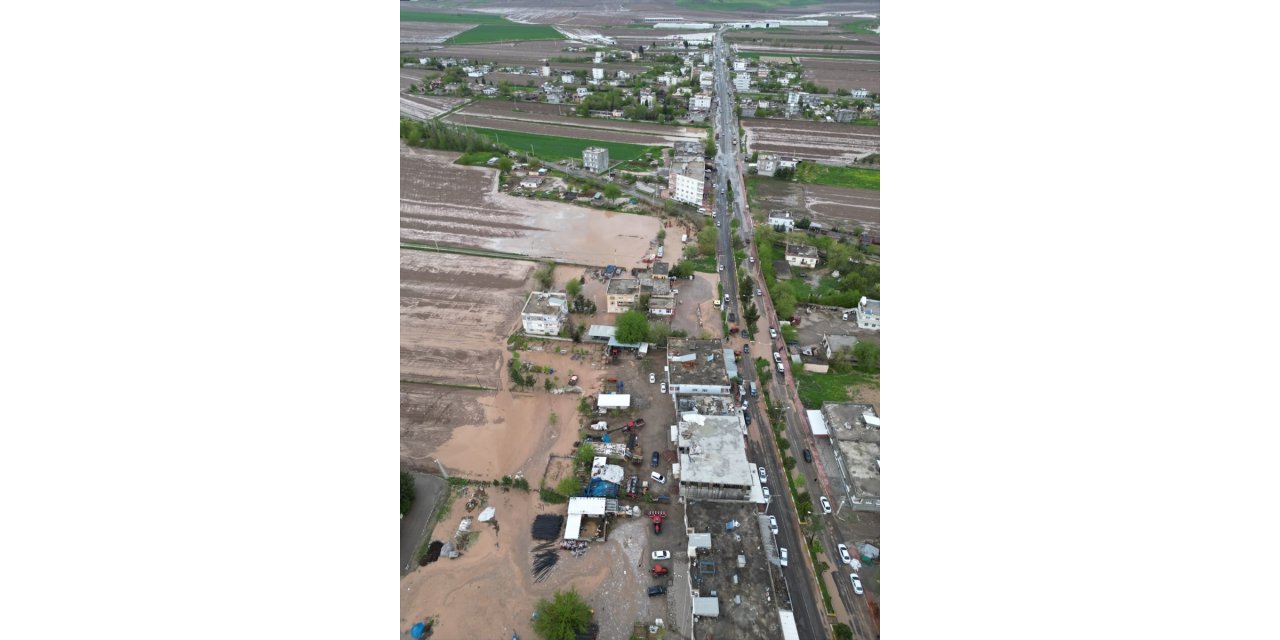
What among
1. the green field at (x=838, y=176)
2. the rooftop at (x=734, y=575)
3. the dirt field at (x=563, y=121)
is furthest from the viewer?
the dirt field at (x=563, y=121)

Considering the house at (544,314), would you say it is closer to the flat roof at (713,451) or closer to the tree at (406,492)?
the flat roof at (713,451)

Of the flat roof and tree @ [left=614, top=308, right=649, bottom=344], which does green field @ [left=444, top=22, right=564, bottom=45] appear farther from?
the flat roof

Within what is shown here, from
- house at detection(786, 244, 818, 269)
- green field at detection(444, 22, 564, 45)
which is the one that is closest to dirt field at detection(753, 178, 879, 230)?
house at detection(786, 244, 818, 269)

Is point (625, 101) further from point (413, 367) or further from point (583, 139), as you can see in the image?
point (413, 367)

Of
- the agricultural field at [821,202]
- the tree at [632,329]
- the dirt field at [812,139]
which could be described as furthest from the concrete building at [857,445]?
the dirt field at [812,139]

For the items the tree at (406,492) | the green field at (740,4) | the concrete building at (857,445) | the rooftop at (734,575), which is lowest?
the rooftop at (734,575)
